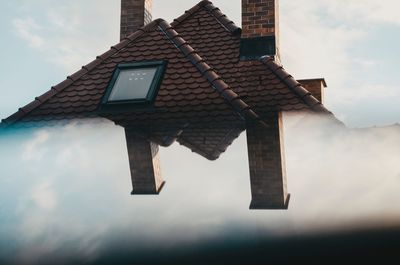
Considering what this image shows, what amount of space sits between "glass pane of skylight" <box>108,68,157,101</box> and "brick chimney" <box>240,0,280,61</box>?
181 centimetres

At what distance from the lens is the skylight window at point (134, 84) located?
7.24 metres

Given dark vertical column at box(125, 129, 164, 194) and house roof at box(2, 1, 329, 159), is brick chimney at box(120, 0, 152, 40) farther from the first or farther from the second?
dark vertical column at box(125, 129, 164, 194)

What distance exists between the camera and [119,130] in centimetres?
568

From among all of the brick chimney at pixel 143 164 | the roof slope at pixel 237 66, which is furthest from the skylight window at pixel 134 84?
the brick chimney at pixel 143 164

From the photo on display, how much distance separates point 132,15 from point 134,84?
2.53 meters

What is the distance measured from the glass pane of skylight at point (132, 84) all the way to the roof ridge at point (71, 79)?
0.71 metres

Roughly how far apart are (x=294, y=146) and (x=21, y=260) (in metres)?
2.94

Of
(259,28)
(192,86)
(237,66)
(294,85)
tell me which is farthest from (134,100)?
(259,28)

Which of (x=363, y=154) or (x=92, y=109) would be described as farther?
(x=92, y=109)

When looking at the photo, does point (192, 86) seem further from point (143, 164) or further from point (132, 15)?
point (143, 164)

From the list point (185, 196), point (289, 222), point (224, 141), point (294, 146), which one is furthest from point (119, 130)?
point (289, 222)

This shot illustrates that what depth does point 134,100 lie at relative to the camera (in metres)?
7.19

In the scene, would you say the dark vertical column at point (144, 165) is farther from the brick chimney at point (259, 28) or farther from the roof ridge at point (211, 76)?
the brick chimney at point (259, 28)

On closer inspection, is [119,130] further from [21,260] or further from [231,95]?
[21,260]
